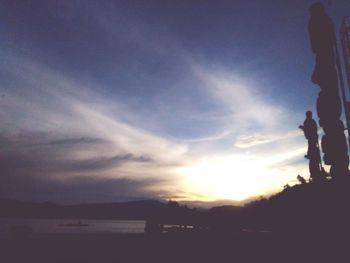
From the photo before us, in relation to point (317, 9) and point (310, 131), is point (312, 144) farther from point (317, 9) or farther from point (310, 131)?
point (317, 9)

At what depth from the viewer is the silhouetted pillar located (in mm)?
5969

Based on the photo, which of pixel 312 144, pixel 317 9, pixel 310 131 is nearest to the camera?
Result: pixel 317 9

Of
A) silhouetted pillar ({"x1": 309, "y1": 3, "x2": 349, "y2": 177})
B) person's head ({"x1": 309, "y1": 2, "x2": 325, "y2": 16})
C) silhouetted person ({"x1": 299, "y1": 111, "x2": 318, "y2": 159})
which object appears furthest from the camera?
silhouetted person ({"x1": 299, "y1": 111, "x2": 318, "y2": 159})

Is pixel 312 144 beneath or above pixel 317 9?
beneath

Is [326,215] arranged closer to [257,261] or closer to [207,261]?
[257,261]

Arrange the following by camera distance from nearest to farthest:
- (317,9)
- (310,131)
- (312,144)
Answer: (317,9) < (310,131) < (312,144)

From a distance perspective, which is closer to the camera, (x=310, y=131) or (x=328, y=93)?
(x=328, y=93)

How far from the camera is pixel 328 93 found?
A: 6.22 metres

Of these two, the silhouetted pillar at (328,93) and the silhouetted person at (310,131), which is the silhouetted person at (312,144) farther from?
the silhouetted pillar at (328,93)

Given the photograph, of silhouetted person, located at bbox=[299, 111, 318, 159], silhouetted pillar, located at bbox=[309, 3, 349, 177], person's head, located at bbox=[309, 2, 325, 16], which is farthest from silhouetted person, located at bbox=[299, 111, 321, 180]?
person's head, located at bbox=[309, 2, 325, 16]

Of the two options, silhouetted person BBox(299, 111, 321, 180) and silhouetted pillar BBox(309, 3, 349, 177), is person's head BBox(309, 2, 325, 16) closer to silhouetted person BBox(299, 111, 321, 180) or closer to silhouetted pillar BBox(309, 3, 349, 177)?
silhouetted pillar BBox(309, 3, 349, 177)

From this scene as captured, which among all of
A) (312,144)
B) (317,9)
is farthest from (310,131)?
(317,9)

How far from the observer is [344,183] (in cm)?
628

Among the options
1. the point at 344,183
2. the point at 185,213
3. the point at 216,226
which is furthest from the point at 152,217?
the point at 344,183
